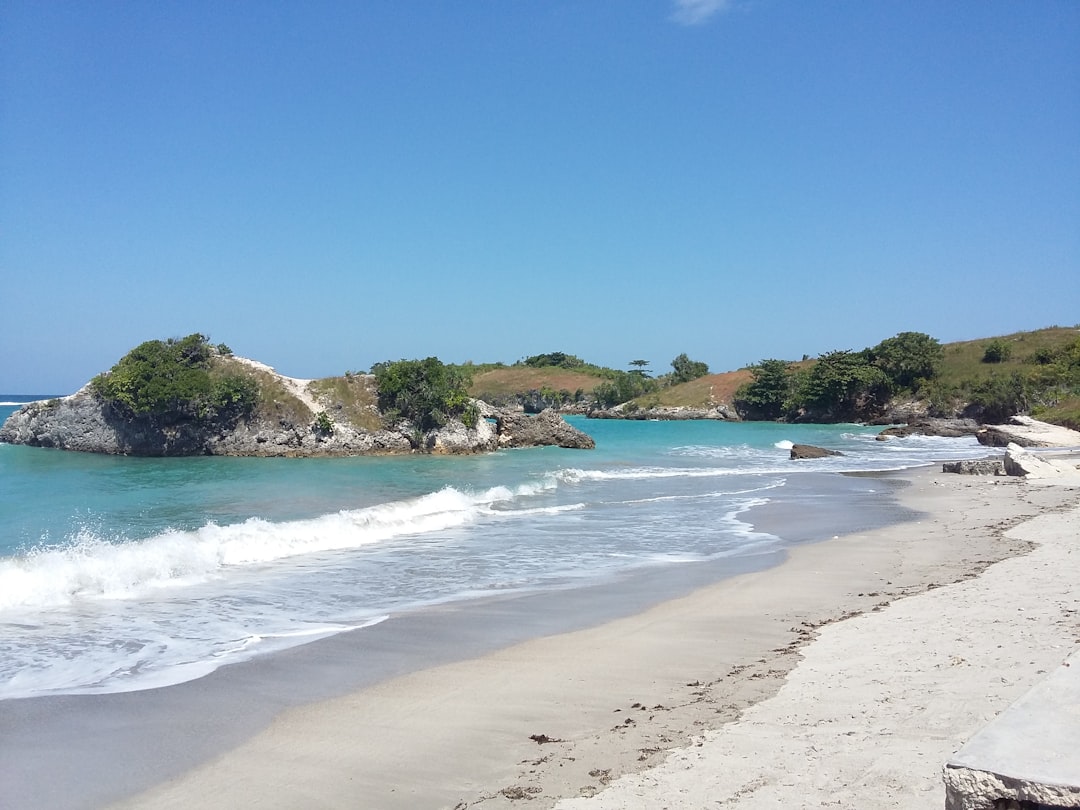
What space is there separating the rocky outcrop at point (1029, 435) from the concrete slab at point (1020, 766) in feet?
113

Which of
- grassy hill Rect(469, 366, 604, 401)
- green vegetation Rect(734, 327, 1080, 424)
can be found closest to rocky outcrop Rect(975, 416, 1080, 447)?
Answer: green vegetation Rect(734, 327, 1080, 424)

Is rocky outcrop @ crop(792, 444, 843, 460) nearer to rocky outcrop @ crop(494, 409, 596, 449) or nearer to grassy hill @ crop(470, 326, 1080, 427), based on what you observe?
rocky outcrop @ crop(494, 409, 596, 449)

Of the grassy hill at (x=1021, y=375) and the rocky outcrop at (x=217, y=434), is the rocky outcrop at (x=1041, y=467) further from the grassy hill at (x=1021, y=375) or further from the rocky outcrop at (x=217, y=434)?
the rocky outcrop at (x=217, y=434)

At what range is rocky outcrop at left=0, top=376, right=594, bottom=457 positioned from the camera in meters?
36.7

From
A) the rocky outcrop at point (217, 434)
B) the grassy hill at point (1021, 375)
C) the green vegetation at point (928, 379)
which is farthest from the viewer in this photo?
the green vegetation at point (928, 379)

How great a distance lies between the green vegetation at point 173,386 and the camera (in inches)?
1414

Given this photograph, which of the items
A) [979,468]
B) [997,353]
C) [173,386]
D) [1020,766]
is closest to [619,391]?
[997,353]

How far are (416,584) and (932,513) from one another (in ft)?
41.7

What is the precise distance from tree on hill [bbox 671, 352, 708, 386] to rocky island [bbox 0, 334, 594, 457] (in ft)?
207

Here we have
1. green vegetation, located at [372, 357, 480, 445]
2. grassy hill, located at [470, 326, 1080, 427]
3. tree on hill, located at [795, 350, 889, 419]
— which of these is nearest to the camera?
green vegetation, located at [372, 357, 480, 445]

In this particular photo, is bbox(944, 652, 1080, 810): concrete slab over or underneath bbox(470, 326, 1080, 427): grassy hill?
underneath

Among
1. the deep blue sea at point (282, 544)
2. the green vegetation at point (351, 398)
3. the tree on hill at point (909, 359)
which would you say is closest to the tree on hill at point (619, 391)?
the tree on hill at point (909, 359)

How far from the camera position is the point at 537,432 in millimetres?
45000

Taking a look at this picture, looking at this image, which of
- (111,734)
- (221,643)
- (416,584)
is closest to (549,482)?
(416,584)
